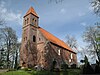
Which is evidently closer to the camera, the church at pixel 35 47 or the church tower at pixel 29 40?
the church at pixel 35 47

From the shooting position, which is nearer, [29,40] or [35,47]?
[29,40]

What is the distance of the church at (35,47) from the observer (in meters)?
34.8

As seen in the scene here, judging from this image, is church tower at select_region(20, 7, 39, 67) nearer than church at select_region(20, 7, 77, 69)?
No

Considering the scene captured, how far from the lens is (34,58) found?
35.8 metres

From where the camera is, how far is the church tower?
35.0 m

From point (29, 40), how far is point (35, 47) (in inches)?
99.1

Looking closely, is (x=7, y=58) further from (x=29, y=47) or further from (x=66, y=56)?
(x=66, y=56)

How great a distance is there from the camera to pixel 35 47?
37.3m

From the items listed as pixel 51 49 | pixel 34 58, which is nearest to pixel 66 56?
pixel 51 49

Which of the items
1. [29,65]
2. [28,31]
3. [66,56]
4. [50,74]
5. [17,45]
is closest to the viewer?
[50,74]

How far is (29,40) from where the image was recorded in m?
36.3

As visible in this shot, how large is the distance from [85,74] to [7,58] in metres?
28.0

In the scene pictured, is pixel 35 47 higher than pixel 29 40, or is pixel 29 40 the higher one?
pixel 29 40

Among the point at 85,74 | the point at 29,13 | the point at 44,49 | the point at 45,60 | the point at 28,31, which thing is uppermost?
the point at 29,13
